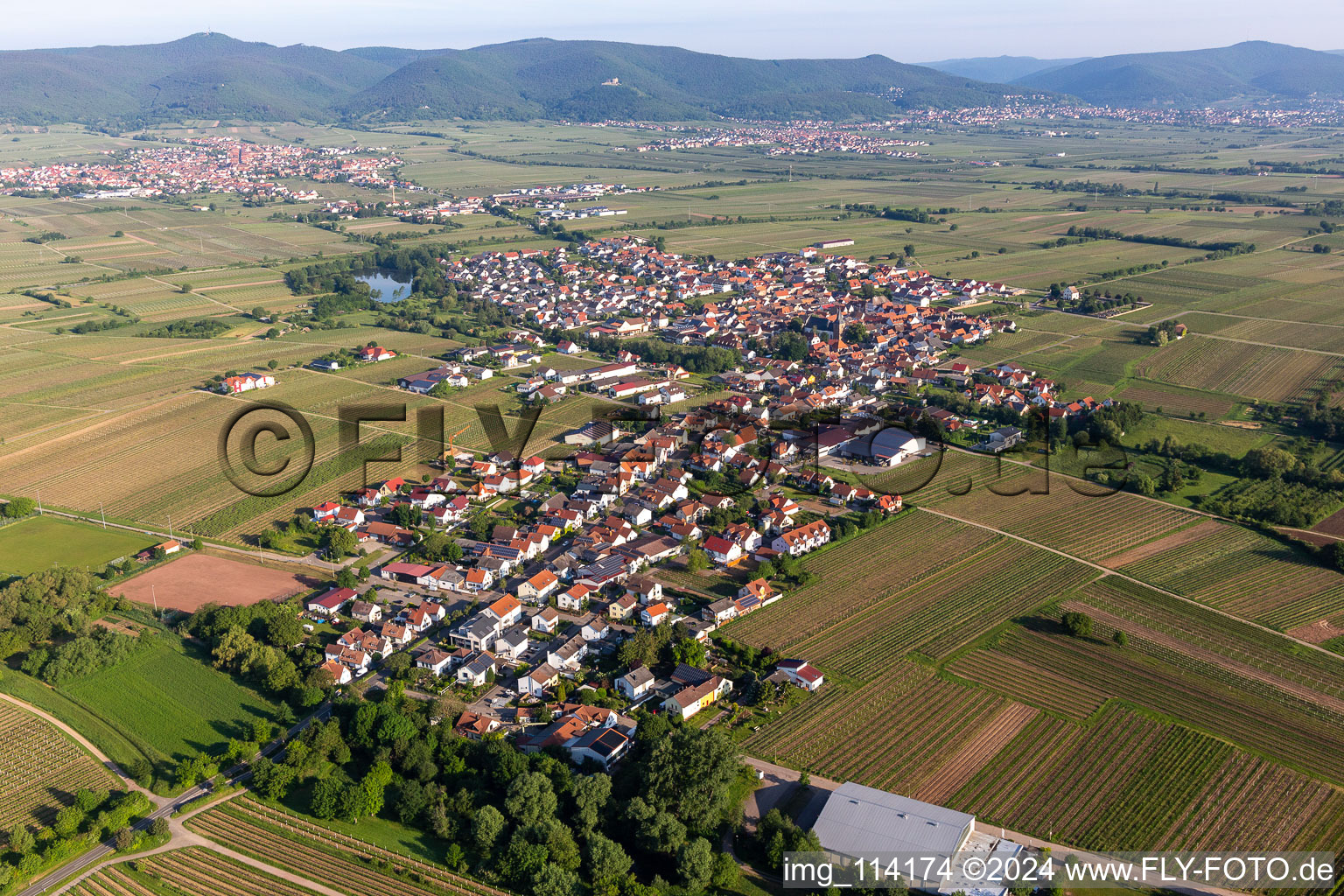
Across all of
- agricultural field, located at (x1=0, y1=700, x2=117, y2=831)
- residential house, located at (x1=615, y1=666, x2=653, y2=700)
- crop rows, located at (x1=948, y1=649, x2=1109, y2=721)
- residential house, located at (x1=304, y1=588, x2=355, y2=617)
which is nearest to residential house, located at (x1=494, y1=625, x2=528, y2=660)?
residential house, located at (x1=615, y1=666, x2=653, y2=700)

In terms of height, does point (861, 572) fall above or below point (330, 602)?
below

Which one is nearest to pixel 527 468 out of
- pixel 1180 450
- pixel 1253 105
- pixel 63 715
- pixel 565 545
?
pixel 565 545

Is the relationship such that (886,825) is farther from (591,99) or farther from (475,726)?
(591,99)

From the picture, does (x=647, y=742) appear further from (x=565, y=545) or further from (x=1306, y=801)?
(x=1306, y=801)

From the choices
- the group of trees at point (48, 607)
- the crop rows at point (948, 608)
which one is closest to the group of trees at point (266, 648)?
the group of trees at point (48, 607)

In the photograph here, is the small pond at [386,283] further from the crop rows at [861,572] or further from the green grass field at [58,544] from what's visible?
the crop rows at [861,572]

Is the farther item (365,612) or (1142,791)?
(365,612)

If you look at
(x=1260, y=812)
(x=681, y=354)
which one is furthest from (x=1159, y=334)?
(x=1260, y=812)
